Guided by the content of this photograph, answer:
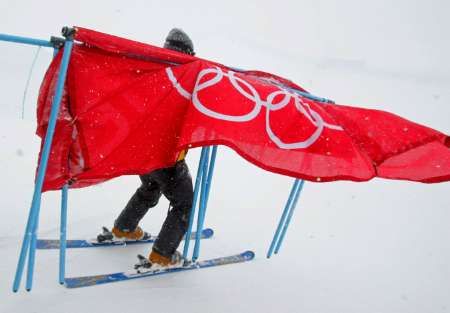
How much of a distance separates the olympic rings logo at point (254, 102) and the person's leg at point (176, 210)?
0.77 meters

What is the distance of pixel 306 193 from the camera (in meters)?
6.26

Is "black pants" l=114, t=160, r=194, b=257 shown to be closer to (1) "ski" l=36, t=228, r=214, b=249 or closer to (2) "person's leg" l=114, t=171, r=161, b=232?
(2) "person's leg" l=114, t=171, r=161, b=232

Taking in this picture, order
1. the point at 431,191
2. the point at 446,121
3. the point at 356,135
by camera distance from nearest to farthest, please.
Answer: the point at 356,135, the point at 431,191, the point at 446,121

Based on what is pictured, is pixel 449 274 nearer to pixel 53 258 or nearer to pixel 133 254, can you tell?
pixel 133 254

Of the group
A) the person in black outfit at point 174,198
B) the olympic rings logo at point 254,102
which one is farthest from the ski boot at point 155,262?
the olympic rings logo at point 254,102

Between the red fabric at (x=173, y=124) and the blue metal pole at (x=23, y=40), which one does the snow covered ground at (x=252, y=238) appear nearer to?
the red fabric at (x=173, y=124)

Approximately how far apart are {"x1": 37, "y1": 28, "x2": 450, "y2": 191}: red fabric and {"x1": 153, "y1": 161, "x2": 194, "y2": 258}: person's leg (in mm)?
658

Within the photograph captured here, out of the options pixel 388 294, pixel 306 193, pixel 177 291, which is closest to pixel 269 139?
pixel 177 291

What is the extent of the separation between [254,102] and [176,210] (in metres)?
1.07

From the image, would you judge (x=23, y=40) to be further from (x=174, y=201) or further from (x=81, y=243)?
(x=81, y=243)

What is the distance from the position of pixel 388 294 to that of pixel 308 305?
1014 mm

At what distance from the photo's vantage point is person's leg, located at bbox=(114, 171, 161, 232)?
10.7ft

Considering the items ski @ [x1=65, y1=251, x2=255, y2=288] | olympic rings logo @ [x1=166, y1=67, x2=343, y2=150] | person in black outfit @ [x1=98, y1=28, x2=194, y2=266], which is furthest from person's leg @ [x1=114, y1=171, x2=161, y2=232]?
olympic rings logo @ [x1=166, y1=67, x2=343, y2=150]

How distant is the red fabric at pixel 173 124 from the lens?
2096mm
